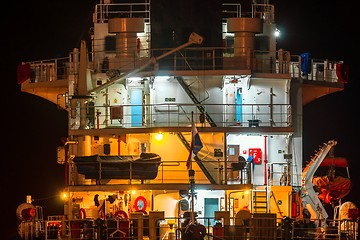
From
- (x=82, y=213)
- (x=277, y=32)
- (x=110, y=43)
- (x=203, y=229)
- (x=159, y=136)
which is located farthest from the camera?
(x=277, y=32)

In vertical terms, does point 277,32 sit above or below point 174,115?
above

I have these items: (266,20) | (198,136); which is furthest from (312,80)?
(198,136)

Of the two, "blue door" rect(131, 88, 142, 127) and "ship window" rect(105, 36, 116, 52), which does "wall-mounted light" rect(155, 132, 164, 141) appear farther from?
"ship window" rect(105, 36, 116, 52)

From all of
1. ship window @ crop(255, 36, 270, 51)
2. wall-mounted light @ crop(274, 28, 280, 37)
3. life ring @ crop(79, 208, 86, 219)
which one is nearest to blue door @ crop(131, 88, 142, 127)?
life ring @ crop(79, 208, 86, 219)

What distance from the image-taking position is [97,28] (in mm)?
38562

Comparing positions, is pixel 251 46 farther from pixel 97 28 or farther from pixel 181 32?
pixel 97 28

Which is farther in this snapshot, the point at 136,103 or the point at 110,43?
the point at 110,43

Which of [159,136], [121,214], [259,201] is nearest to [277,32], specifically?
[159,136]

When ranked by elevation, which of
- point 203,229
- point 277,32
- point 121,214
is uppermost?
point 277,32

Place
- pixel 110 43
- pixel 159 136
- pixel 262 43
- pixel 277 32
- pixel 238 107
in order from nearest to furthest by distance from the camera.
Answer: pixel 159 136 → pixel 238 107 → pixel 110 43 → pixel 262 43 → pixel 277 32

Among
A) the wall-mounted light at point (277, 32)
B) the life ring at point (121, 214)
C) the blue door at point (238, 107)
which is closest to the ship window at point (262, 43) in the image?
the wall-mounted light at point (277, 32)

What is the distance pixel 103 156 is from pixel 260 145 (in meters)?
4.56

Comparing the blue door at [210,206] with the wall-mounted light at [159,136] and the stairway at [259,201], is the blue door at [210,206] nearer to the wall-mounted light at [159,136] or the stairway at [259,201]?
the stairway at [259,201]

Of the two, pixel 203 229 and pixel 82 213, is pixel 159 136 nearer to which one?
pixel 82 213
